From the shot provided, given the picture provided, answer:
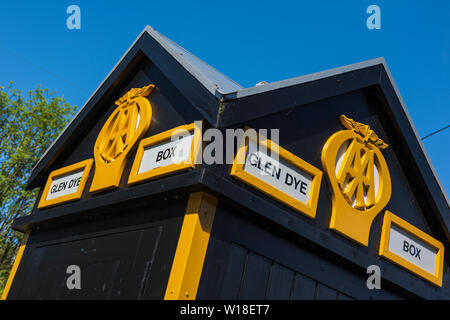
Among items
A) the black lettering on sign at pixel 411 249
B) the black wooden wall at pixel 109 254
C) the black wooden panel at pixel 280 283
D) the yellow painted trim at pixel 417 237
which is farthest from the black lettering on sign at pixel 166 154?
the black lettering on sign at pixel 411 249

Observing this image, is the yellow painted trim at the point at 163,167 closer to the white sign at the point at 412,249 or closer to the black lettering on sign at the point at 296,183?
the black lettering on sign at the point at 296,183

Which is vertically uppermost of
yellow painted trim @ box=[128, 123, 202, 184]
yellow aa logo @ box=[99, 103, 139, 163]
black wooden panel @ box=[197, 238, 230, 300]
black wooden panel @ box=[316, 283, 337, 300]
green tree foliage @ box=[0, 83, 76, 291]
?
green tree foliage @ box=[0, 83, 76, 291]

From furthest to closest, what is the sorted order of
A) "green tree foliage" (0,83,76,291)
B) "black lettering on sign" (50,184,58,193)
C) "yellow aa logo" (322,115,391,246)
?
"green tree foliage" (0,83,76,291), "black lettering on sign" (50,184,58,193), "yellow aa logo" (322,115,391,246)

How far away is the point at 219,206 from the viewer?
12.4 ft

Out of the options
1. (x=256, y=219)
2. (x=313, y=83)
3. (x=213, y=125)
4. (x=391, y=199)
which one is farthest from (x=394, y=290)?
(x=213, y=125)

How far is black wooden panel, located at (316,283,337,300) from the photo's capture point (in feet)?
14.1

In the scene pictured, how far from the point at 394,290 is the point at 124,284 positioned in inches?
103

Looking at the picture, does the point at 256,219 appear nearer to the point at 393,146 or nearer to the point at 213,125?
the point at 213,125

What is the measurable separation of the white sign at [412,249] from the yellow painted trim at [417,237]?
0.11 ft

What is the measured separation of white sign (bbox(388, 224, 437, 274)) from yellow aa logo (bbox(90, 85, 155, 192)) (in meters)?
2.63

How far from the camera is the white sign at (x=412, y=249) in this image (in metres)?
4.95

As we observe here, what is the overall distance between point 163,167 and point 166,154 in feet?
0.43

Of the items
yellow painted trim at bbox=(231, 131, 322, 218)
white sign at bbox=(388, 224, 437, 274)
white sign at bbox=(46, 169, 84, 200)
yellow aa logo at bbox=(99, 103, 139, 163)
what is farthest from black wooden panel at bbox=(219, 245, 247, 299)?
white sign at bbox=(46, 169, 84, 200)

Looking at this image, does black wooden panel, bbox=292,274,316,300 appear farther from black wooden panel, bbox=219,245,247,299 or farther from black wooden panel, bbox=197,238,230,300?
black wooden panel, bbox=197,238,230,300
